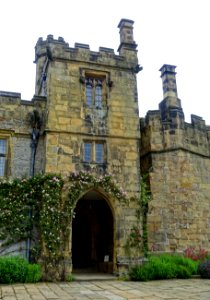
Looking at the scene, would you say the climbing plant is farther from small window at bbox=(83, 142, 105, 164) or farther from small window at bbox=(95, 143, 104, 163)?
small window at bbox=(95, 143, 104, 163)

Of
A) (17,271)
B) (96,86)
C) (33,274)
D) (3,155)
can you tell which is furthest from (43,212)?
(96,86)

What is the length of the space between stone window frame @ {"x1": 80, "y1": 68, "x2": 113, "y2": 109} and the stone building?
4 cm

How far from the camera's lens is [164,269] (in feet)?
35.2

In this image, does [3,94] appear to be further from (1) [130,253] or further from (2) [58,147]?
(1) [130,253]

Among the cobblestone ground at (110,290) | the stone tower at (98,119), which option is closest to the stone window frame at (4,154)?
the stone tower at (98,119)

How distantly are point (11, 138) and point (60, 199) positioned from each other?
273 centimetres

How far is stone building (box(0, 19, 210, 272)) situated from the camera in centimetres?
1169

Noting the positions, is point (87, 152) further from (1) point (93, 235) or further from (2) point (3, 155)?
(1) point (93, 235)

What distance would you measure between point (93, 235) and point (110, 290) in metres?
6.40

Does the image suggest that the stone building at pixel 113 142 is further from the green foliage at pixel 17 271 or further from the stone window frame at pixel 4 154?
the green foliage at pixel 17 271

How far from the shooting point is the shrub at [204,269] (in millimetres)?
10750

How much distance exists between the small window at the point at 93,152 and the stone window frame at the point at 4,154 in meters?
2.59

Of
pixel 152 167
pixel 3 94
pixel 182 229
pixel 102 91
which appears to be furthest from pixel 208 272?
pixel 3 94

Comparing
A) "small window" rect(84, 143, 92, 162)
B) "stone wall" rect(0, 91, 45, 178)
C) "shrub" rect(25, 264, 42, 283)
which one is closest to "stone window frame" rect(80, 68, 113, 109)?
"small window" rect(84, 143, 92, 162)
